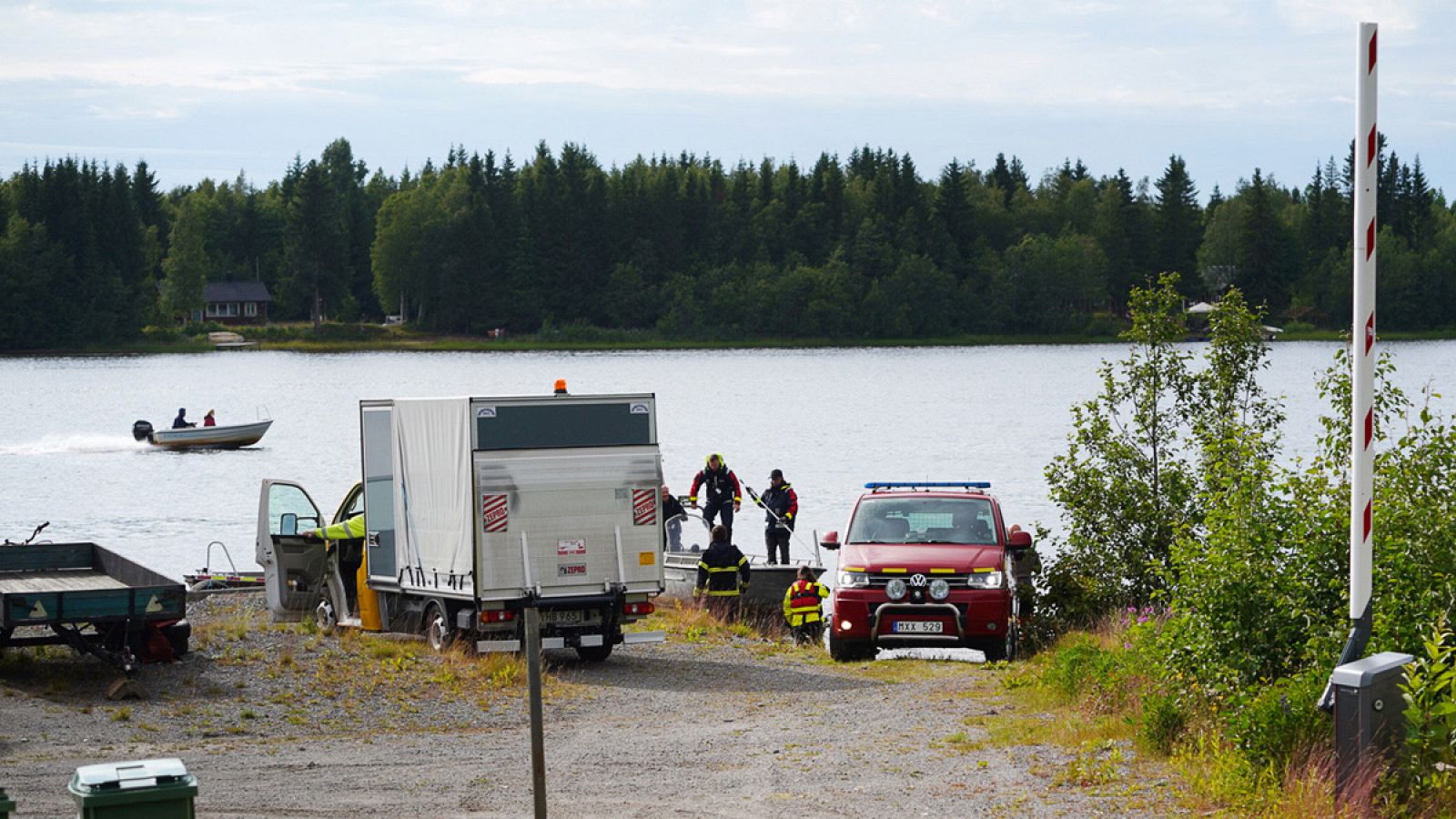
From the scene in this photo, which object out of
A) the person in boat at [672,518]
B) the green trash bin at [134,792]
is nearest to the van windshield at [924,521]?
the person in boat at [672,518]

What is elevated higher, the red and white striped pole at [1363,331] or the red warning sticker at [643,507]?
the red and white striped pole at [1363,331]

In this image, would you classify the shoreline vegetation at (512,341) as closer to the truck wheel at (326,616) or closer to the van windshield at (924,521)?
the truck wheel at (326,616)

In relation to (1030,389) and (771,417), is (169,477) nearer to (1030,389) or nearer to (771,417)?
(771,417)

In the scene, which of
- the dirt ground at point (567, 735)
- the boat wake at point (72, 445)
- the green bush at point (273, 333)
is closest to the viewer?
the dirt ground at point (567, 735)

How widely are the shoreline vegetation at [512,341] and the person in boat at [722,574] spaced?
107456 millimetres

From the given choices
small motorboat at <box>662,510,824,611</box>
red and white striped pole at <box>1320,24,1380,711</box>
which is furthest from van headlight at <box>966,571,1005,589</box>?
red and white striped pole at <box>1320,24,1380,711</box>

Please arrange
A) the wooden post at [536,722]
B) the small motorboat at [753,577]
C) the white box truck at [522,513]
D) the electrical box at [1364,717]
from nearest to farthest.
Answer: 1. the wooden post at [536,722]
2. the electrical box at [1364,717]
3. the white box truck at [522,513]
4. the small motorboat at [753,577]

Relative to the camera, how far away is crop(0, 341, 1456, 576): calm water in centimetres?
4900

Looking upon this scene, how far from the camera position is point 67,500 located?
172 ft

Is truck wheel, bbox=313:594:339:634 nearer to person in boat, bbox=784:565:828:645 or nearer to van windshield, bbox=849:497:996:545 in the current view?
person in boat, bbox=784:565:828:645

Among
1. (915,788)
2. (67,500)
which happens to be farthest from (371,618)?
(67,500)

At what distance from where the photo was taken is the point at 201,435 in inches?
2648

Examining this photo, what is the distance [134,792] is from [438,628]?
34.8 feet

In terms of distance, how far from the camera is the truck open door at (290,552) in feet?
63.3
